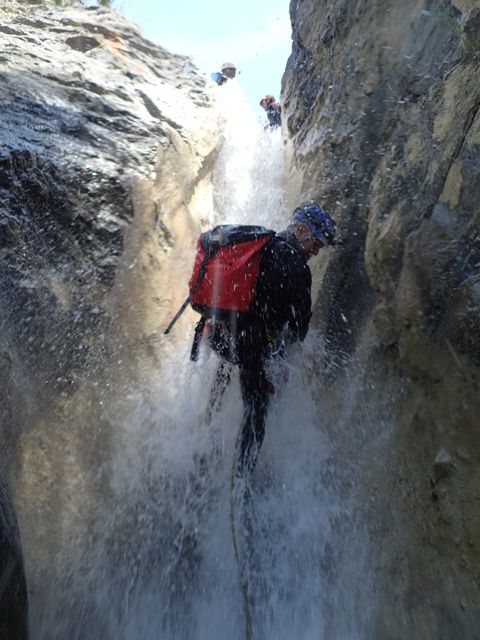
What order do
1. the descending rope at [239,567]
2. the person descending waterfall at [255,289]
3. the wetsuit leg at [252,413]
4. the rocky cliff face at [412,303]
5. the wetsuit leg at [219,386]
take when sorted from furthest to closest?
the wetsuit leg at [219,386] < the wetsuit leg at [252,413] < the person descending waterfall at [255,289] < the descending rope at [239,567] < the rocky cliff face at [412,303]

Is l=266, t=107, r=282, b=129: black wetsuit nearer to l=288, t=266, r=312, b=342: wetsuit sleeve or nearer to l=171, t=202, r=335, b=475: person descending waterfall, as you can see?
l=171, t=202, r=335, b=475: person descending waterfall

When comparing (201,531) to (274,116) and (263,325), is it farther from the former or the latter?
(274,116)

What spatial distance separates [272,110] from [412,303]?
887cm

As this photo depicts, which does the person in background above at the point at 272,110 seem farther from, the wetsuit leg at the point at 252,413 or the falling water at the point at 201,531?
the wetsuit leg at the point at 252,413

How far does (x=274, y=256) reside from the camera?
3547 millimetres

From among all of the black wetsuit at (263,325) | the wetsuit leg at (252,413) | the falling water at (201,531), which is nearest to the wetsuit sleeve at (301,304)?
the black wetsuit at (263,325)

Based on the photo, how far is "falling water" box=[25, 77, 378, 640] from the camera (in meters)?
3.51

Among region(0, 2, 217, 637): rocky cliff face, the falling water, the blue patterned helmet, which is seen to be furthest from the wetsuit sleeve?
region(0, 2, 217, 637): rocky cliff face

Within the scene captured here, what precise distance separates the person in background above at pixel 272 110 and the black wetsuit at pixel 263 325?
7.80 metres

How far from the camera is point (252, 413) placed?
13.0ft

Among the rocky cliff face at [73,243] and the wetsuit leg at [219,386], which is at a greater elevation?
the rocky cliff face at [73,243]

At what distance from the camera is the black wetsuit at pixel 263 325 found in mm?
3539

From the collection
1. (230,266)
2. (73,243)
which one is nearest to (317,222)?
(230,266)

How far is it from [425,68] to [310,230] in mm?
1706
